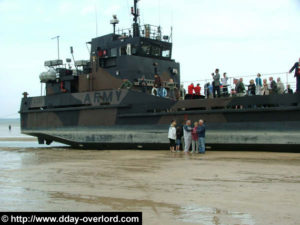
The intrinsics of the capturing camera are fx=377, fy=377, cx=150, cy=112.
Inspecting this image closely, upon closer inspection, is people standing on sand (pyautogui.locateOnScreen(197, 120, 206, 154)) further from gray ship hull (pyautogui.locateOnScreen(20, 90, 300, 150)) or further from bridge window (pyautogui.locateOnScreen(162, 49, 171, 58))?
bridge window (pyautogui.locateOnScreen(162, 49, 171, 58))

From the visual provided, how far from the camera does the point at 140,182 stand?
21.7ft

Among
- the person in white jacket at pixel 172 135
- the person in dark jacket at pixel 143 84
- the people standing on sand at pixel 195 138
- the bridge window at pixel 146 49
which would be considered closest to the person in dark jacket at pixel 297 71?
the people standing on sand at pixel 195 138

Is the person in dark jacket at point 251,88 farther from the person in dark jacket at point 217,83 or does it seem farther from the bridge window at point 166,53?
the bridge window at point 166,53

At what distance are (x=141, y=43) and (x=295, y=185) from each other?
11.3 metres

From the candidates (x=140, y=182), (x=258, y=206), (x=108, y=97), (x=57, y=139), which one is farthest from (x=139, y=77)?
(x=258, y=206)

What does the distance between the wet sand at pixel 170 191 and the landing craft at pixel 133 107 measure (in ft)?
10.9

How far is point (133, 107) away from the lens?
47.2 feet

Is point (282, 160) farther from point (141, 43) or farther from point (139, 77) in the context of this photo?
point (141, 43)

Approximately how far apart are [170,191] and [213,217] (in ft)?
4.97

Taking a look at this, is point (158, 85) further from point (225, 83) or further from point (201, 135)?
point (201, 135)

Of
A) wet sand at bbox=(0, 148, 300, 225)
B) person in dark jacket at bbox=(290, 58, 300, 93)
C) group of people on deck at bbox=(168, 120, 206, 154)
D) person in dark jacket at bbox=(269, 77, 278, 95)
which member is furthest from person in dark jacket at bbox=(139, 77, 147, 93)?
wet sand at bbox=(0, 148, 300, 225)

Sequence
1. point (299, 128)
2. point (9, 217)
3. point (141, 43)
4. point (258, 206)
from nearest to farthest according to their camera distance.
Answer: point (9, 217) < point (258, 206) < point (299, 128) < point (141, 43)

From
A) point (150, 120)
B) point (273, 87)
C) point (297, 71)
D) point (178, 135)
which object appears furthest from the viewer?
point (150, 120)

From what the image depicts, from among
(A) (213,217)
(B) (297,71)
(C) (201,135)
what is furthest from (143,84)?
(A) (213,217)
